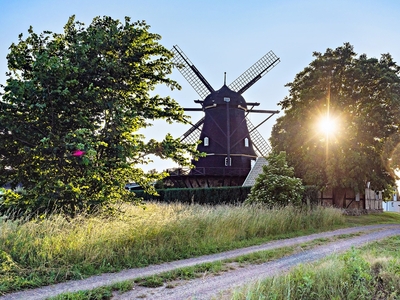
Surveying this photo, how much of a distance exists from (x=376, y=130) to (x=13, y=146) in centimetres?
1877

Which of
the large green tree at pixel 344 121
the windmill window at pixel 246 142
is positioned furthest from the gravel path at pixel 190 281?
the windmill window at pixel 246 142

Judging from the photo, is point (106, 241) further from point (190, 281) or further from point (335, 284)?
point (335, 284)

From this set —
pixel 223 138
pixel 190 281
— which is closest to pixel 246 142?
pixel 223 138

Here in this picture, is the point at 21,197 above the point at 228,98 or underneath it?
underneath

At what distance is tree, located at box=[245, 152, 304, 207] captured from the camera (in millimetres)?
15391

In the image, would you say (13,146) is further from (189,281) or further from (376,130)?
(376,130)

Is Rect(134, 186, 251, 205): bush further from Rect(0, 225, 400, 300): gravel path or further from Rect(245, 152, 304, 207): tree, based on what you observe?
Rect(0, 225, 400, 300): gravel path

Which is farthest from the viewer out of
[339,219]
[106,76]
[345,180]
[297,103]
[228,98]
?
[228,98]

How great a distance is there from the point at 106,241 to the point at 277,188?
9.73 metres

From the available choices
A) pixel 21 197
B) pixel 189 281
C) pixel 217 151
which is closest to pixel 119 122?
pixel 21 197

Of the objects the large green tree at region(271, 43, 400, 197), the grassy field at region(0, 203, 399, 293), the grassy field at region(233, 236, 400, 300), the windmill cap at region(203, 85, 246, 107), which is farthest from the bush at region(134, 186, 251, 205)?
the grassy field at region(233, 236, 400, 300)

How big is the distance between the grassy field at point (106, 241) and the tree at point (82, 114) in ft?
3.06

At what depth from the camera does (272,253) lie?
8.59m

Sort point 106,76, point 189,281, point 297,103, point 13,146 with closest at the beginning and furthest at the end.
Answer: point 189,281
point 13,146
point 106,76
point 297,103
